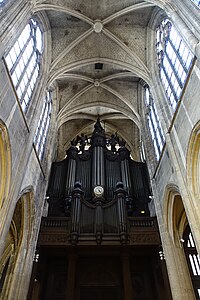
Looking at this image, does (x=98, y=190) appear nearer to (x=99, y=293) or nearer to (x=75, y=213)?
(x=75, y=213)

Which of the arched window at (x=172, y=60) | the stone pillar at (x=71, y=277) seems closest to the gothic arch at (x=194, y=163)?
the arched window at (x=172, y=60)

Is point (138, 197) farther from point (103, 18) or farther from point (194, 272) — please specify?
point (103, 18)

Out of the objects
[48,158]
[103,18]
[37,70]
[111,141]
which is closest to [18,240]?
[48,158]

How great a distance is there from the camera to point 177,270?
8.56 metres

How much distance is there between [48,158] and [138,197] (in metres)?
4.97

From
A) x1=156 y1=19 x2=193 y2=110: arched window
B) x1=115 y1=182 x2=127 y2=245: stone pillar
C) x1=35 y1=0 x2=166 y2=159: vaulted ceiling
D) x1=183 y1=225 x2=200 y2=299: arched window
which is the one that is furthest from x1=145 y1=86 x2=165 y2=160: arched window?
x1=183 y1=225 x2=200 y2=299: arched window

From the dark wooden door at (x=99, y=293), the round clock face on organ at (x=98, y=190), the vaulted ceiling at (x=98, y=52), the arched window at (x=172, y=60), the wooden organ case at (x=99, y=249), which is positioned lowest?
the dark wooden door at (x=99, y=293)

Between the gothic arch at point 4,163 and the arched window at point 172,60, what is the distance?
594cm

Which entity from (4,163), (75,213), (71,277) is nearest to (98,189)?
(75,213)

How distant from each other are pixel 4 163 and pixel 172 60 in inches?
295

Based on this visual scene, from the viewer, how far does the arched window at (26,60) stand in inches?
358

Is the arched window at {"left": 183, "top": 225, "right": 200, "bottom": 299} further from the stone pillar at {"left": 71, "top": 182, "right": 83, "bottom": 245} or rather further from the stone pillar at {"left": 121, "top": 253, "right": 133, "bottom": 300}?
the stone pillar at {"left": 71, "top": 182, "right": 83, "bottom": 245}

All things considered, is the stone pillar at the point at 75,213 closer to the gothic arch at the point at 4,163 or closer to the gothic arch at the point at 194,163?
the gothic arch at the point at 4,163

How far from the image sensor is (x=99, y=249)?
10914mm
